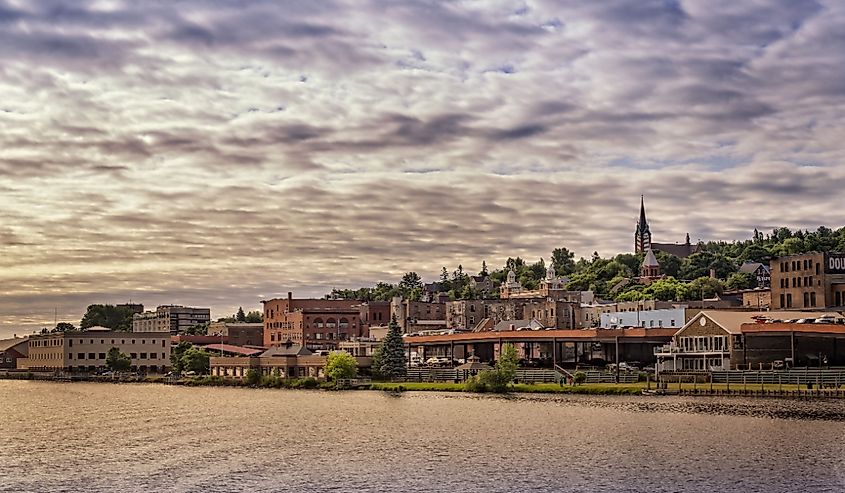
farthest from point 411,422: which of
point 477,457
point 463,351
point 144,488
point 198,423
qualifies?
point 463,351

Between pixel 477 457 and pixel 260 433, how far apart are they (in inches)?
860

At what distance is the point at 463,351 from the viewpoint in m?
175

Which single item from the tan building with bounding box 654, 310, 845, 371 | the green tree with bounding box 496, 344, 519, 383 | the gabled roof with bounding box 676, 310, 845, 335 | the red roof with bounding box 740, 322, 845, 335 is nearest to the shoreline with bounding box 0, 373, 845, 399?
the green tree with bounding box 496, 344, 519, 383

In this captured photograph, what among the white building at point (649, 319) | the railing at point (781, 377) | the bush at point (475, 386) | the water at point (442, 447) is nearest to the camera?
the water at point (442, 447)

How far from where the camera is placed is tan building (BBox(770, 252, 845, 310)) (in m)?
158

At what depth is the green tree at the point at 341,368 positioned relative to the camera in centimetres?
13991

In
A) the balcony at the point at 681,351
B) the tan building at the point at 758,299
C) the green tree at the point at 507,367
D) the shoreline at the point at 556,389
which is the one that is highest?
the tan building at the point at 758,299

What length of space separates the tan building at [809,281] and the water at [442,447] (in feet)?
228

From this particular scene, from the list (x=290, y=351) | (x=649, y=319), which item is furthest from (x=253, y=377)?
(x=649, y=319)

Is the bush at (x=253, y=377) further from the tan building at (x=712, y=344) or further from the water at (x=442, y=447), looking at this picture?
the tan building at (x=712, y=344)

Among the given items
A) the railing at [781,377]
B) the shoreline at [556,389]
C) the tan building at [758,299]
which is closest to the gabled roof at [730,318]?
the railing at [781,377]

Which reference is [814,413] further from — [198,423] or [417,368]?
[417,368]

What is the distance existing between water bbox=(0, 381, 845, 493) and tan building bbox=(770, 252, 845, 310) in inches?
2735

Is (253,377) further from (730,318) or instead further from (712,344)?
(730,318)
